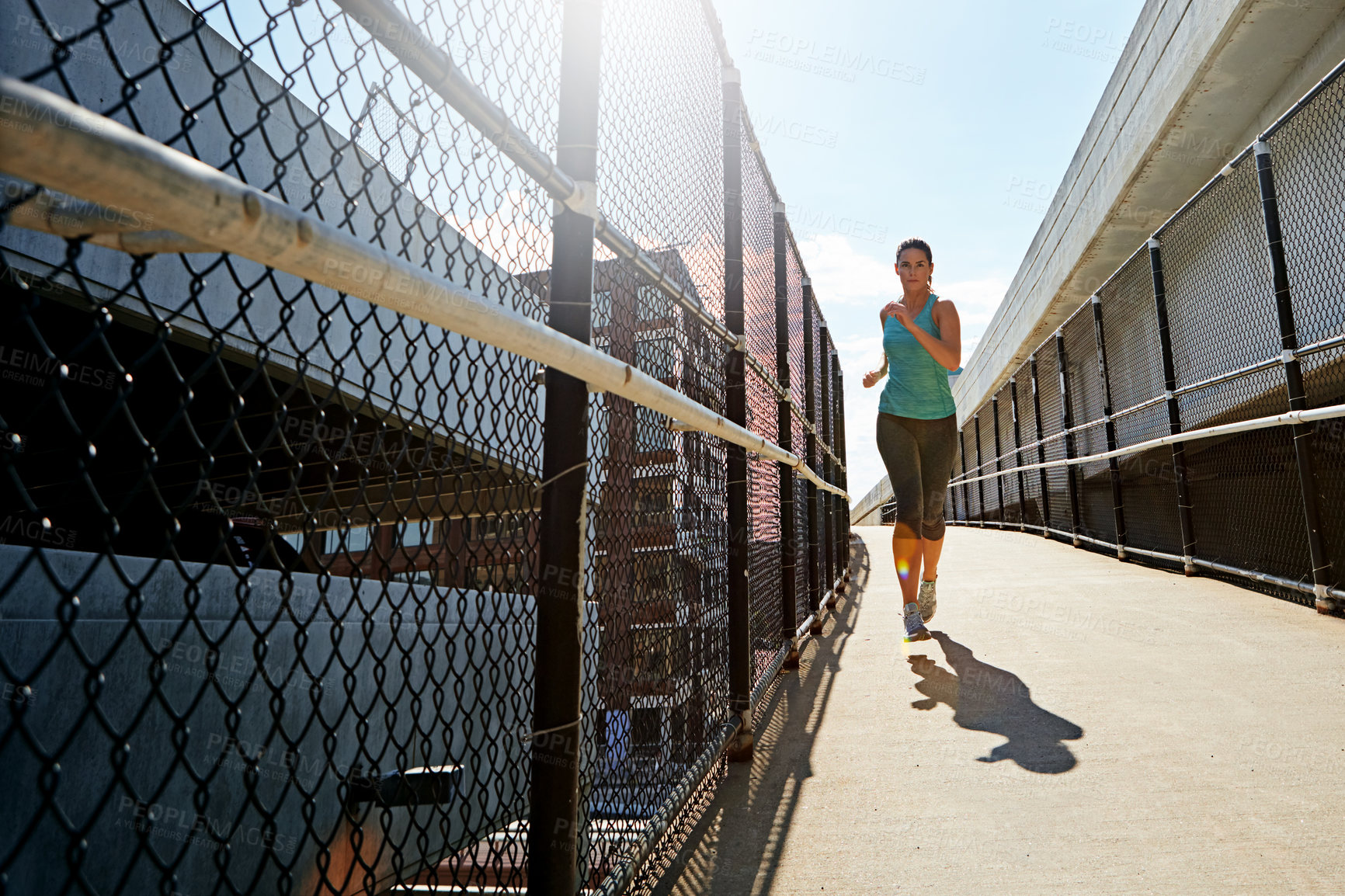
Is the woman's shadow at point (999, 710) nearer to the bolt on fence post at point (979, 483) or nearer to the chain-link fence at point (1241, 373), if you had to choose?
the chain-link fence at point (1241, 373)

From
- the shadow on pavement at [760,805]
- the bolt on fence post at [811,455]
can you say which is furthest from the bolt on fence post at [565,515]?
the bolt on fence post at [811,455]

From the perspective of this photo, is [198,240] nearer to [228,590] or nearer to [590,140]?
[590,140]

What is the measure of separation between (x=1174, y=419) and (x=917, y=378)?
4139 mm

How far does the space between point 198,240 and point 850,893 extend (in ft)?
6.98

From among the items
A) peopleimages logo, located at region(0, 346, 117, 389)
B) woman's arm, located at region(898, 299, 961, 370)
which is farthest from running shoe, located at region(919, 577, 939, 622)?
peopleimages logo, located at region(0, 346, 117, 389)

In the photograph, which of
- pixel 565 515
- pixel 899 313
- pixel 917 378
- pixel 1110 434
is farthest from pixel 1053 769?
pixel 1110 434

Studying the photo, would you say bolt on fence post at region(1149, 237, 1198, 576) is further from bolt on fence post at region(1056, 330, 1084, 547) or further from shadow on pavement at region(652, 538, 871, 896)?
shadow on pavement at region(652, 538, 871, 896)

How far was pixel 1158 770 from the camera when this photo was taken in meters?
2.61

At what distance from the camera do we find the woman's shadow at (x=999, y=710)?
9.28 feet

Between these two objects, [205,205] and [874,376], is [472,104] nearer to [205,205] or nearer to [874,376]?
[205,205]

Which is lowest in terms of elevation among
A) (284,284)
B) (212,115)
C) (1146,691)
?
(1146,691)

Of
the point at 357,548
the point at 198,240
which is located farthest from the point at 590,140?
the point at 357,548

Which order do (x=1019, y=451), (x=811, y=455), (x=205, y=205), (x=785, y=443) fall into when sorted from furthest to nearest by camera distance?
(x=1019, y=451) → (x=811, y=455) → (x=785, y=443) → (x=205, y=205)

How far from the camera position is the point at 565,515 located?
1.72m
